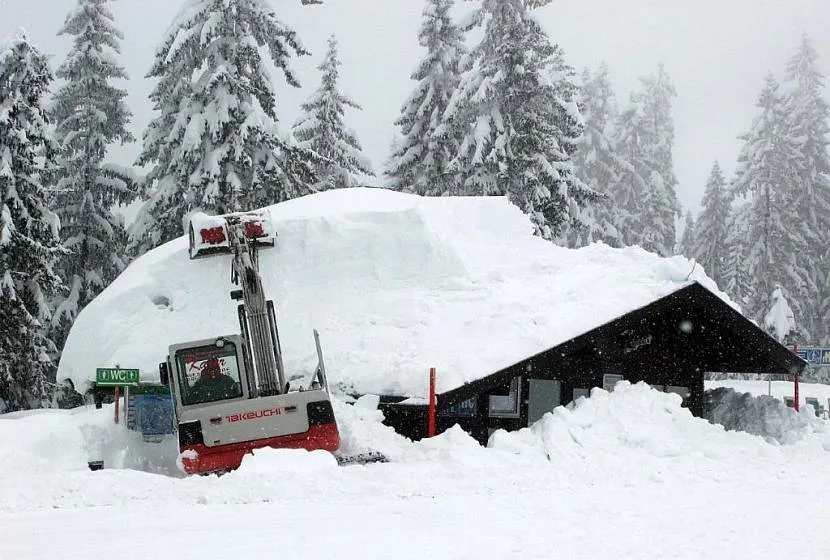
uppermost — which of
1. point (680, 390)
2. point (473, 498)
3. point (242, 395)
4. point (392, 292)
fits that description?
point (392, 292)

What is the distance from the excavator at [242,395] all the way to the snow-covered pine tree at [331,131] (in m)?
23.4

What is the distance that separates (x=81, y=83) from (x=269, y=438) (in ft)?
78.9

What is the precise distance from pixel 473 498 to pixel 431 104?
86.3 ft

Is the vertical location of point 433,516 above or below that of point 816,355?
below

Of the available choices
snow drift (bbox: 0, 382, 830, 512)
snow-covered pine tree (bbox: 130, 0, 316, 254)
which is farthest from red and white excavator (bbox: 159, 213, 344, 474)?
snow-covered pine tree (bbox: 130, 0, 316, 254)

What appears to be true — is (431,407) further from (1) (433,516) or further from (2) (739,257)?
(2) (739,257)

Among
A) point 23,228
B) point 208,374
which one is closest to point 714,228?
point 23,228

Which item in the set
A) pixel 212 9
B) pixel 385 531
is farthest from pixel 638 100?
pixel 385 531

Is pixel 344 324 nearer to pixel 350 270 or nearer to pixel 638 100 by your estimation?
pixel 350 270

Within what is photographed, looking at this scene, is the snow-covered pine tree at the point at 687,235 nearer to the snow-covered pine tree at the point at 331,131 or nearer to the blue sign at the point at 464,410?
the snow-covered pine tree at the point at 331,131

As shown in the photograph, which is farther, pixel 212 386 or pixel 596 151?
pixel 596 151

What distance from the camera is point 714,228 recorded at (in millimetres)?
50812

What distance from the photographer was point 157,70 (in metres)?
25.7

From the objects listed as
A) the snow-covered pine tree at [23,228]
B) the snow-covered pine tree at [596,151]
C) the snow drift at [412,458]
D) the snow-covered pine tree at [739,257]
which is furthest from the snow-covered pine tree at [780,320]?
the snow-covered pine tree at [23,228]
